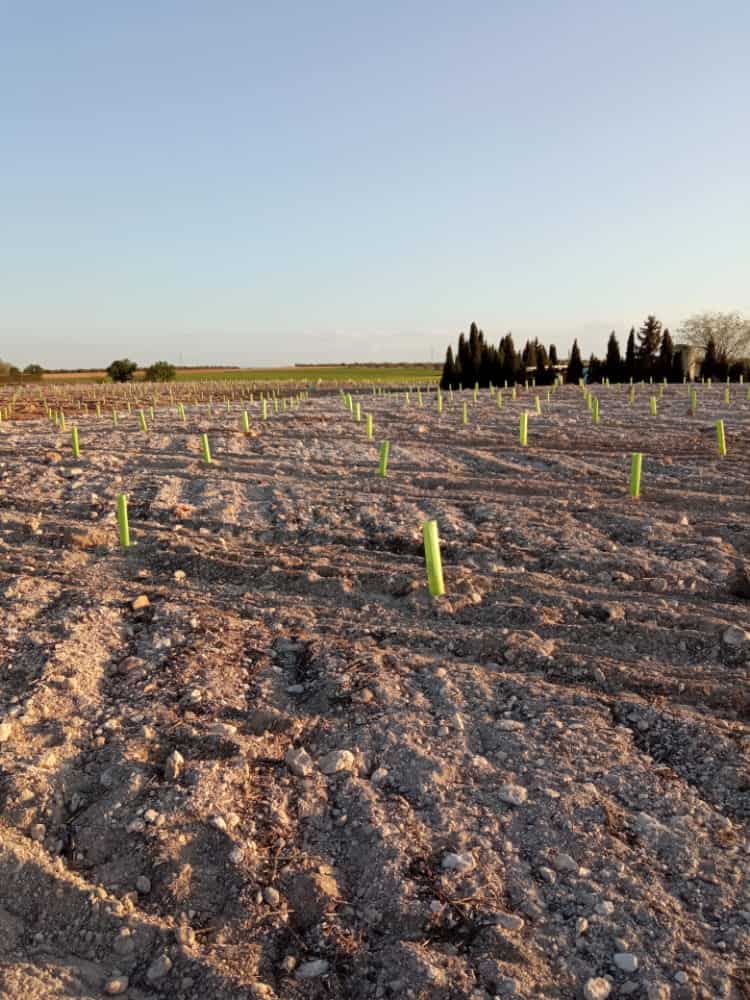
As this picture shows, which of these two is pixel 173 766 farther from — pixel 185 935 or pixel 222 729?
pixel 185 935

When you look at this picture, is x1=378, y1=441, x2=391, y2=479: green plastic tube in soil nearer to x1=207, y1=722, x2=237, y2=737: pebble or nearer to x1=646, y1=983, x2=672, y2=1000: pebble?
x1=207, y1=722, x2=237, y2=737: pebble

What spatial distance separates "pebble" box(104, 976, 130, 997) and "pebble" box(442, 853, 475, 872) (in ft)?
4.17

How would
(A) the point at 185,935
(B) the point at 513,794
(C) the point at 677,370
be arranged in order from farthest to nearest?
(C) the point at 677,370 < (B) the point at 513,794 < (A) the point at 185,935

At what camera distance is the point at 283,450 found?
1247 cm

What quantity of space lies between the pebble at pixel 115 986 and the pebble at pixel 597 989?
1.60 metres

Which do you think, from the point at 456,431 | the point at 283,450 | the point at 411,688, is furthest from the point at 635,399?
the point at 411,688

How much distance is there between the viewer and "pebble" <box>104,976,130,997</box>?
2275 millimetres

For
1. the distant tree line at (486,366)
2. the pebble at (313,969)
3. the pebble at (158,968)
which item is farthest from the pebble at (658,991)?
the distant tree line at (486,366)

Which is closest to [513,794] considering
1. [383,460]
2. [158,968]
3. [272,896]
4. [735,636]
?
[272,896]

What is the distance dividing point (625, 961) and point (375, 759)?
1.45m

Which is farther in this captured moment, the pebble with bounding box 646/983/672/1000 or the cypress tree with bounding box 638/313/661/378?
the cypress tree with bounding box 638/313/661/378

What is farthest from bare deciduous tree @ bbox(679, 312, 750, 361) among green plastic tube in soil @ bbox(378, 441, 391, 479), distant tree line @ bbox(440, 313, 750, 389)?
green plastic tube in soil @ bbox(378, 441, 391, 479)

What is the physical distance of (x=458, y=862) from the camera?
279 centimetres

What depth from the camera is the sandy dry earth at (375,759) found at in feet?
7.98
